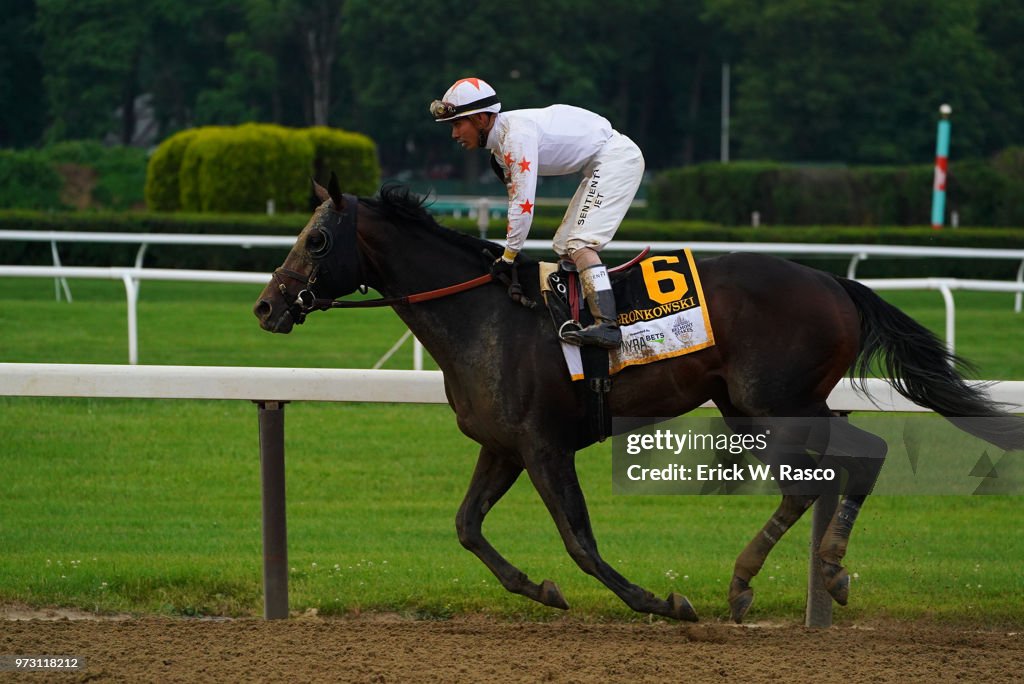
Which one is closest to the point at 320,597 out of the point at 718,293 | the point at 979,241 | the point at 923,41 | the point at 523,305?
the point at 523,305

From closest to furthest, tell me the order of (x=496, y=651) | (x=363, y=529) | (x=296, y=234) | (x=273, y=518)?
1. (x=496, y=651)
2. (x=273, y=518)
3. (x=363, y=529)
4. (x=296, y=234)

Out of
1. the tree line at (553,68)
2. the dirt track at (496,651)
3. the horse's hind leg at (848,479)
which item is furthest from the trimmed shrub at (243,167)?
the tree line at (553,68)

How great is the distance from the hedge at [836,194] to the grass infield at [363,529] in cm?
1769

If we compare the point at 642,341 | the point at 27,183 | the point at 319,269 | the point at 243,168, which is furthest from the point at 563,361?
the point at 27,183

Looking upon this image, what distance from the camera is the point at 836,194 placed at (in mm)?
27094

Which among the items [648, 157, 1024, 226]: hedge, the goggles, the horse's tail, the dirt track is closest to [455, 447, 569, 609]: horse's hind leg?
the dirt track

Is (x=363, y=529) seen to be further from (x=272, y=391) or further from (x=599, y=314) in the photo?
(x=599, y=314)

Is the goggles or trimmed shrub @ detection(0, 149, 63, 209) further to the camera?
trimmed shrub @ detection(0, 149, 63, 209)

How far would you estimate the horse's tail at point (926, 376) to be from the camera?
15.0 feet

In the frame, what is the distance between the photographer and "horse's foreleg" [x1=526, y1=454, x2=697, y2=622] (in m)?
4.30

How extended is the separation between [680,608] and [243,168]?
54.8 ft

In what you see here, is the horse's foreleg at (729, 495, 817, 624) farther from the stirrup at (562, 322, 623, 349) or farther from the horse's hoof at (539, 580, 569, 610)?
the stirrup at (562, 322, 623, 349)

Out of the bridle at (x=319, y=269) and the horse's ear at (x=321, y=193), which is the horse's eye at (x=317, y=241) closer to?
the bridle at (x=319, y=269)

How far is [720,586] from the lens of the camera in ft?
17.2
